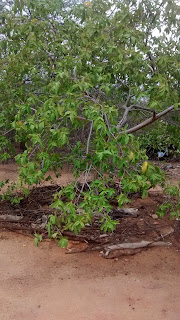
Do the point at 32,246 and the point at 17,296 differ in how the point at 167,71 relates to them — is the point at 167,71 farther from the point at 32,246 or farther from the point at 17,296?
the point at 17,296

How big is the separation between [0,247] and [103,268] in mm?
1439

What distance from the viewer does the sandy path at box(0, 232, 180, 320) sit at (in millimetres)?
3279

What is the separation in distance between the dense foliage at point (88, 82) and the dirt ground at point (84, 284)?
22.6 inches

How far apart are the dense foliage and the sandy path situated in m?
0.59

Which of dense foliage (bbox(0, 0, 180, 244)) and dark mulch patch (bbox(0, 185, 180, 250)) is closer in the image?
dense foliage (bbox(0, 0, 180, 244))

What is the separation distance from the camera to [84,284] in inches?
148

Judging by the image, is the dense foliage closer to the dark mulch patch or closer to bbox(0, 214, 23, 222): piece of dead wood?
the dark mulch patch

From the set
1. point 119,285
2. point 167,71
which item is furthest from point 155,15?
point 119,285

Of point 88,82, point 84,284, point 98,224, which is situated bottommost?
point 84,284

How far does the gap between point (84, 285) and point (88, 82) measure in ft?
7.03


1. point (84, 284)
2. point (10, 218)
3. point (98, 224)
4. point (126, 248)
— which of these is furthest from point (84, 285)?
point (10, 218)

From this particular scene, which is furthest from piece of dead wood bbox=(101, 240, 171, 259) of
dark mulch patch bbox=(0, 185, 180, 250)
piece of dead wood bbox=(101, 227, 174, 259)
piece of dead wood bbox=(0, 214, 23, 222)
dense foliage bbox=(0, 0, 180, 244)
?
piece of dead wood bbox=(0, 214, 23, 222)

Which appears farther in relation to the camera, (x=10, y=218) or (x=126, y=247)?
(x=10, y=218)

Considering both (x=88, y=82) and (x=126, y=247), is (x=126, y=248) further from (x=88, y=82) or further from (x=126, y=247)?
(x=88, y=82)
